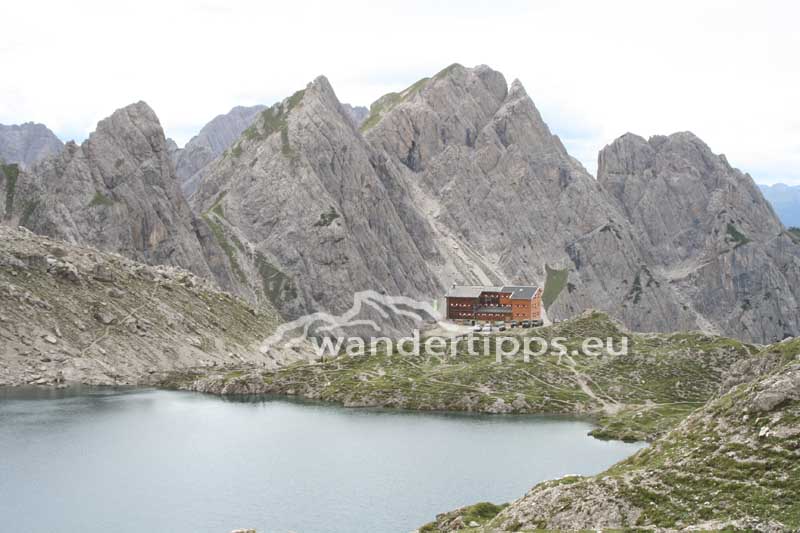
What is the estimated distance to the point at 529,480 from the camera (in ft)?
324

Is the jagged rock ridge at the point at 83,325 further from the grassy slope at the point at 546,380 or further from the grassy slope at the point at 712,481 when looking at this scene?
the grassy slope at the point at 712,481

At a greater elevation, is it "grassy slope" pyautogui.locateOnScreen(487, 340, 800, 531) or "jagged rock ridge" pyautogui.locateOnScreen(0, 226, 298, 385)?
"jagged rock ridge" pyautogui.locateOnScreen(0, 226, 298, 385)

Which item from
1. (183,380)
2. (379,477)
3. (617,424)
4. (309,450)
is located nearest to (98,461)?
(309,450)

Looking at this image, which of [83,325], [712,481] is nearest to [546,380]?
Answer: [83,325]

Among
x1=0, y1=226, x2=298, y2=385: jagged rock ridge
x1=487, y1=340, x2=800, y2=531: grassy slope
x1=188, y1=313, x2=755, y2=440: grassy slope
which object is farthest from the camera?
x1=0, y1=226, x2=298, y2=385: jagged rock ridge

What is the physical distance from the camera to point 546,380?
529 ft

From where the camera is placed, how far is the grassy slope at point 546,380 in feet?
495

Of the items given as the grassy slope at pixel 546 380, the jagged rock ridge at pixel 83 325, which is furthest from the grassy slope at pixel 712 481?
the jagged rock ridge at pixel 83 325

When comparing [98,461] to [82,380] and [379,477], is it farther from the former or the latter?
[82,380]

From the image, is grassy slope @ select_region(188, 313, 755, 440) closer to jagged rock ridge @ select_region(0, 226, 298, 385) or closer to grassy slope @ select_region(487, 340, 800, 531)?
jagged rock ridge @ select_region(0, 226, 298, 385)

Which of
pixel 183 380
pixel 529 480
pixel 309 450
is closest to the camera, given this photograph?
pixel 529 480

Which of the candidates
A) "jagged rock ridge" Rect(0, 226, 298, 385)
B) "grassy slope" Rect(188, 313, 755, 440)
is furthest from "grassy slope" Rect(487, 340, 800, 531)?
"jagged rock ridge" Rect(0, 226, 298, 385)

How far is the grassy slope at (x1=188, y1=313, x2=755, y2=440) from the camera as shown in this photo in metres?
151

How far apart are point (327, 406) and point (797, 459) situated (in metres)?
107
